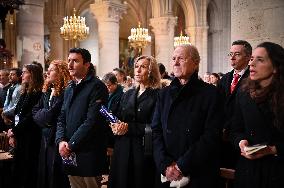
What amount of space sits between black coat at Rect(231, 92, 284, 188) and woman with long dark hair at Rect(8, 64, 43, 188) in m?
3.00

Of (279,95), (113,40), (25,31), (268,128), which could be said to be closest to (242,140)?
(268,128)

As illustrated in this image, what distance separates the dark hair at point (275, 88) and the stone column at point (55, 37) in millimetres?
17344

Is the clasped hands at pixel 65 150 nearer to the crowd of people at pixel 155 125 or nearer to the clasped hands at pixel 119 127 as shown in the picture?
the crowd of people at pixel 155 125

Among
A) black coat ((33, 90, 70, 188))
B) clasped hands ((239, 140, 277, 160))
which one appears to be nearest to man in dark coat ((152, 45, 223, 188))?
clasped hands ((239, 140, 277, 160))

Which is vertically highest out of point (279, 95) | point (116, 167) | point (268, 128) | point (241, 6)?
point (241, 6)

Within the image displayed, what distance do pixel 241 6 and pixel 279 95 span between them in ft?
8.52

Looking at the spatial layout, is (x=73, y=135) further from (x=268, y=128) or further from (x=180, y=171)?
(x=268, y=128)

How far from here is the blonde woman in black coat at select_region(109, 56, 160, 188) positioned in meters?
3.66

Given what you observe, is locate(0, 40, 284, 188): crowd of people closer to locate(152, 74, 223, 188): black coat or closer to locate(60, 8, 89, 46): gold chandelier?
locate(152, 74, 223, 188): black coat

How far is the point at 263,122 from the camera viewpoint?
8.66 ft

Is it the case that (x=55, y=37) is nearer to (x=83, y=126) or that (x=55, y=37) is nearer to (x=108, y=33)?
(x=108, y=33)

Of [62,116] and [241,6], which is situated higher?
[241,6]

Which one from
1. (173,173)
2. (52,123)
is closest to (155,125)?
(173,173)

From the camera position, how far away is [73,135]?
143 inches
